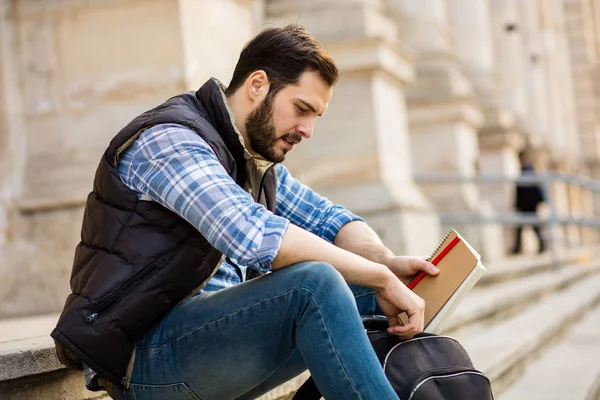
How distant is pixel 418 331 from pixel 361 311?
350 mm

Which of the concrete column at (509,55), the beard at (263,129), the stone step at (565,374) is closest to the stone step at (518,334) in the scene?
the stone step at (565,374)

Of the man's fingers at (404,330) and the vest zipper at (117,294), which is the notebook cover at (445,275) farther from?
the vest zipper at (117,294)

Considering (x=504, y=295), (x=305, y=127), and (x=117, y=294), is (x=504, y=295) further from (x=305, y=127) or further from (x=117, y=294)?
(x=117, y=294)

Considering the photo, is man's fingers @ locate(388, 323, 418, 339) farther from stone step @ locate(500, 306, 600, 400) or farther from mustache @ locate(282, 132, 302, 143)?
stone step @ locate(500, 306, 600, 400)

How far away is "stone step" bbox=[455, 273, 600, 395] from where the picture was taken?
14.5ft

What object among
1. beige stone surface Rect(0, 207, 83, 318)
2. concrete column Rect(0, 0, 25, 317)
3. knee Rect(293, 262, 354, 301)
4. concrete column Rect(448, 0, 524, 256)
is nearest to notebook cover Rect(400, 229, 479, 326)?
knee Rect(293, 262, 354, 301)

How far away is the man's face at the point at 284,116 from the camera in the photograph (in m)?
2.63

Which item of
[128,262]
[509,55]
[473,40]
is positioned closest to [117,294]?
[128,262]

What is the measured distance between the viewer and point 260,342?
2.40 metres

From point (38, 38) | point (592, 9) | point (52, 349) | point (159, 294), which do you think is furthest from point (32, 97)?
point (592, 9)

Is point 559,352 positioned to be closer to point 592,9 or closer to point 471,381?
point 471,381

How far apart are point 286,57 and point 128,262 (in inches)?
26.3

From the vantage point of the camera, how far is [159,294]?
7.83ft

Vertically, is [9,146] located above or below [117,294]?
above
